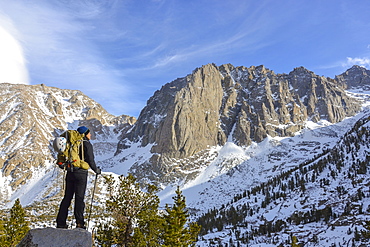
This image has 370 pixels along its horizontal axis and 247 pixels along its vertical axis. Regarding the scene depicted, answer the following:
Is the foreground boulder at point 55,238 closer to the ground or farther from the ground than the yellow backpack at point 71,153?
closer to the ground

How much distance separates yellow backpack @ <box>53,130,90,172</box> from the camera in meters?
8.77

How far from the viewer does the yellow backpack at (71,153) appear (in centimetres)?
877

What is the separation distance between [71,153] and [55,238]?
263cm

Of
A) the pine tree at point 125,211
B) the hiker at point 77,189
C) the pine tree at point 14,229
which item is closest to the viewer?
the hiker at point 77,189

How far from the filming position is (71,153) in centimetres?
884

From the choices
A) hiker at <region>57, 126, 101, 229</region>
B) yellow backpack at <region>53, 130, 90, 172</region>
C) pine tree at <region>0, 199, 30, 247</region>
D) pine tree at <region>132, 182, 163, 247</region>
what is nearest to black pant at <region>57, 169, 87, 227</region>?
hiker at <region>57, 126, 101, 229</region>

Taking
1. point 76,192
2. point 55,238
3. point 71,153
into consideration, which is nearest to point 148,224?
point 76,192

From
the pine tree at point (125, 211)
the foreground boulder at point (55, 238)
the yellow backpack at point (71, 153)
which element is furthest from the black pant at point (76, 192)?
the pine tree at point (125, 211)

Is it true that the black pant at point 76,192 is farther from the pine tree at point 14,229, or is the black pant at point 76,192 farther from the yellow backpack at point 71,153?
the pine tree at point 14,229

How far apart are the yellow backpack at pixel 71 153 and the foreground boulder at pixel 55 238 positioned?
2.04 metres

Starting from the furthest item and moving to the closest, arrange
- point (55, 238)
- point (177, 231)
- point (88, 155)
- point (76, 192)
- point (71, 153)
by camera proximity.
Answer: point (177, 231)
point (88, 155)
point (76, 192)
point (71, 153)
point (55, 238)

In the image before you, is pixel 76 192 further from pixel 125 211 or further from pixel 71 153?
pixel 125 211

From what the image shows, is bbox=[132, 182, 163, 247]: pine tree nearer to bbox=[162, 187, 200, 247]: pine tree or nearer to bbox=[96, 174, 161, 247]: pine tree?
bbox=[96, 174, 161, 247]: pine tree

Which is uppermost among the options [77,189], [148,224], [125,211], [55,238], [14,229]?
[14,229]
